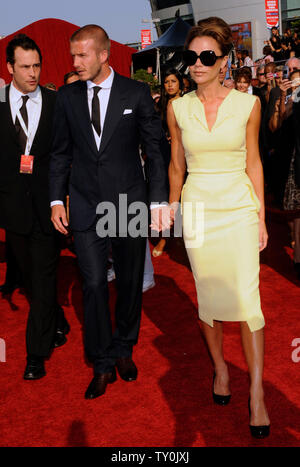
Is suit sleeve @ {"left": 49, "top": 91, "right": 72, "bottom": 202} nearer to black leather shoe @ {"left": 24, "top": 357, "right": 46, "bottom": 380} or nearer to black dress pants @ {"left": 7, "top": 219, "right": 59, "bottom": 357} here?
black dress pants @ {"left": 7, "top": 219, "right": 59, "bottom": 357}

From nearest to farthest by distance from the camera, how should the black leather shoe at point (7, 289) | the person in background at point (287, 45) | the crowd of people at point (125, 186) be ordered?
the crowd of people at point (125, 186) → the black leather shoe at point (7, 289) → the person in background at point (287, 45)

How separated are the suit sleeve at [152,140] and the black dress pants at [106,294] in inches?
13.9

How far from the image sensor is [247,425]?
3.11 metres

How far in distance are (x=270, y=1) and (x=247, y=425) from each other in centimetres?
3224

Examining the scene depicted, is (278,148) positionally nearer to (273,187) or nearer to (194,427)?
(273,187)

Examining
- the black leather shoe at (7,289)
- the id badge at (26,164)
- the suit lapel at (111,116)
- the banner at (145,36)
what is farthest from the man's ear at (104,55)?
the banner at (145,36)

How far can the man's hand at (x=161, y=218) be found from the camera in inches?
134

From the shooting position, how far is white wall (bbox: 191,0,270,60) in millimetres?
43312

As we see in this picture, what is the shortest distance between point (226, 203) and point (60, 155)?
3.67 feet

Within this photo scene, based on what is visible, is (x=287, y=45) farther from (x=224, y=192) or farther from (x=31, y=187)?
(x=224, y=192)

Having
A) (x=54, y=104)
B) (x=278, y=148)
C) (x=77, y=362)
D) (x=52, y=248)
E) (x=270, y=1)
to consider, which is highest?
(x=270, y=1)

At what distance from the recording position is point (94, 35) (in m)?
3.30

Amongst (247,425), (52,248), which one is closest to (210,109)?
(52,248)

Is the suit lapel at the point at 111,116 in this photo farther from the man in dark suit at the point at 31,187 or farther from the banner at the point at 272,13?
the banner at the point at 272,13
